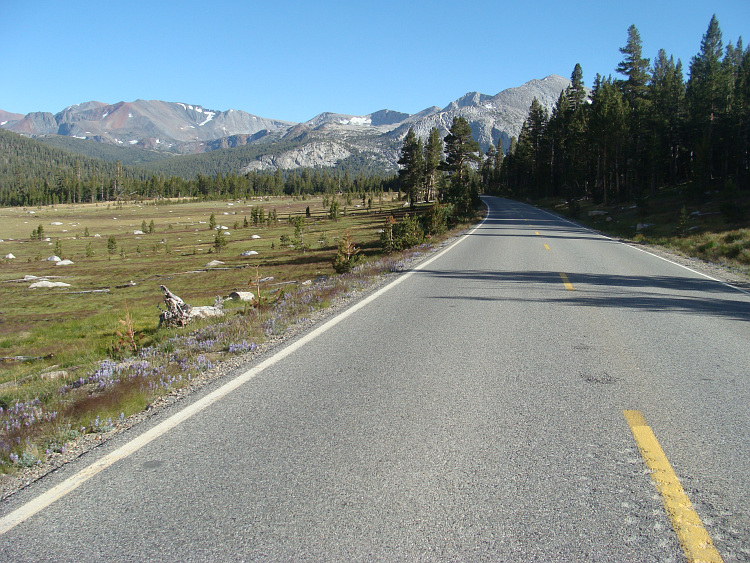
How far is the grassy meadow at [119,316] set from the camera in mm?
4605

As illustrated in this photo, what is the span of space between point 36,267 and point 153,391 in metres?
48.1

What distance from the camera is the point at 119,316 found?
8.38 m

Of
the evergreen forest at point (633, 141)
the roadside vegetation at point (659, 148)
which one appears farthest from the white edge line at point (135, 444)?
the evergreen forest at point (633, 141)

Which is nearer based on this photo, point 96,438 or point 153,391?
point 96,438

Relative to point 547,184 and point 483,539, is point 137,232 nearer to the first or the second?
point 547,184

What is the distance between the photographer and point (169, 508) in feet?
9.52

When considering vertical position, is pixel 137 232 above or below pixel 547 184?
below

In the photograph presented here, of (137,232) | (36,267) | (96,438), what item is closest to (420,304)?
(96,438)

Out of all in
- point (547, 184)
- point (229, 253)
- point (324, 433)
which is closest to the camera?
point (324, 433)

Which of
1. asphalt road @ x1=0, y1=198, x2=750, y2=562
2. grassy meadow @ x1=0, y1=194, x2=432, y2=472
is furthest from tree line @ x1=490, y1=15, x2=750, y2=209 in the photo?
asphalt road @ x1=0, y1=198, x2=750, y2=562

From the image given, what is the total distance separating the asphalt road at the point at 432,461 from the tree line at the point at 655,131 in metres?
35.1

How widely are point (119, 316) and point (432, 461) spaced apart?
7077 millimetres

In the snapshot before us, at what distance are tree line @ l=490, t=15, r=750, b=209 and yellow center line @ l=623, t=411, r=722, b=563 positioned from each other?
3657 centimetres

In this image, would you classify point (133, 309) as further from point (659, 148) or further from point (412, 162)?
point (412, 162)
